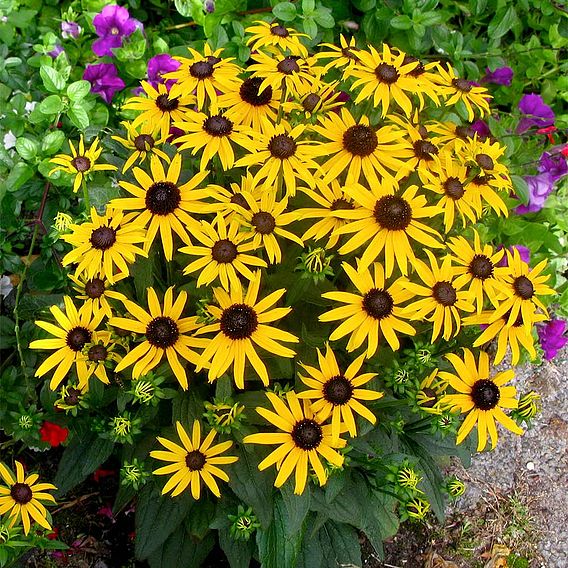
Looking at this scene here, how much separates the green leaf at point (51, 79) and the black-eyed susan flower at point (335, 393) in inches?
43.8

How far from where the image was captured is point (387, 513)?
175cm

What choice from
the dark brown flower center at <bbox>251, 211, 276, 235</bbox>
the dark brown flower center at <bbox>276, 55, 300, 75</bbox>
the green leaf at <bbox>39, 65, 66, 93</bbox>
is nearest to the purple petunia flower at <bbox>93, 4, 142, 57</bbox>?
the green leaf at <bbox>39, 65, 66, 93</bbox>

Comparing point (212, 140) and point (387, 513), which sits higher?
point (212, 140)

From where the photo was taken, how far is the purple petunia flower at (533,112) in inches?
90.4

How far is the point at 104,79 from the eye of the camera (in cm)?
218

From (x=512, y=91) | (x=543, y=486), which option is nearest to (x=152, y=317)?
(x=543, y=486)

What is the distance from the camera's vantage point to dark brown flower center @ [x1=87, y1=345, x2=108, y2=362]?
4.29 ft

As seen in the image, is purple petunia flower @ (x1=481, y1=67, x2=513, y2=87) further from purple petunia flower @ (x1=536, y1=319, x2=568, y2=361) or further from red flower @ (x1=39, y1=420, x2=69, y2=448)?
red flower @ (x1=39, y1=420, x2=69, y2=448)

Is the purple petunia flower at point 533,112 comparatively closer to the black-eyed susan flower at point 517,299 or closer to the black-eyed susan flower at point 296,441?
the black-eyed susan flower at point 517,299

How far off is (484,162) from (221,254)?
601 mm

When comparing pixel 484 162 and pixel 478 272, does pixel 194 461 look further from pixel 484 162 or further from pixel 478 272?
pixel 484 162

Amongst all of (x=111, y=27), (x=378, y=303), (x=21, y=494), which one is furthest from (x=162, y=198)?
(x=111, y=27)

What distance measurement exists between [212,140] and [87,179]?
0.31 m

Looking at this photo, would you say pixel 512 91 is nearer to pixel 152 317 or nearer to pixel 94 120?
pixel 94 120
